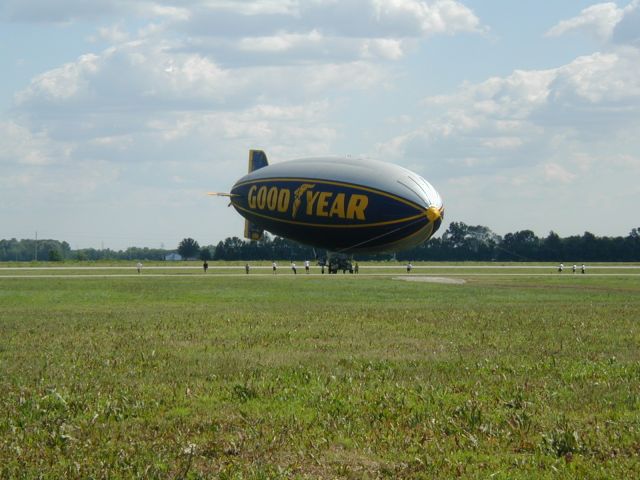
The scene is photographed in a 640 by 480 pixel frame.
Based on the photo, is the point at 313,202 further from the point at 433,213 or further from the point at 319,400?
the point at 319,400

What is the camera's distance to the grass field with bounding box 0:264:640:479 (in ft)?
34.3

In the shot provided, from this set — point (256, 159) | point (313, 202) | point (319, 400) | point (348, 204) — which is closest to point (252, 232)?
point (256, 159)

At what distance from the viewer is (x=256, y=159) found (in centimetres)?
11362

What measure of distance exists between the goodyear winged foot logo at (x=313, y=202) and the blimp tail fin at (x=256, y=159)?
25.6 metres

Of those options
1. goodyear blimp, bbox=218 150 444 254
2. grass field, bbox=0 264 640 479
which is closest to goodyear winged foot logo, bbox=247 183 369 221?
goodyear blimp, bbox=218 150 444 254

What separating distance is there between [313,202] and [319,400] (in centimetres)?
6712

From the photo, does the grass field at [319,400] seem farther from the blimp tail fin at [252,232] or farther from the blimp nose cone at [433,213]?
the blimp tail fin at [252,232]

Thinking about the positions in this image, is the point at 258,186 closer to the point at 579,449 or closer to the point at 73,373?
the point at 73,373

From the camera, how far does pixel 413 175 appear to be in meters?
80.6

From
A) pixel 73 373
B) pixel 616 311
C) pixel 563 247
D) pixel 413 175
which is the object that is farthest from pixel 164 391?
pixel 563 247

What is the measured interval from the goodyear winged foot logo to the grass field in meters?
50.4

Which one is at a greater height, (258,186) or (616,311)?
(258,186)

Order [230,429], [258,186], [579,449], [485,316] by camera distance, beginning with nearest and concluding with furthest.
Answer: [579,449]
[230,429]
[485,316]
[258,186]

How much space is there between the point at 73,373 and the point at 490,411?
26.7 feet
